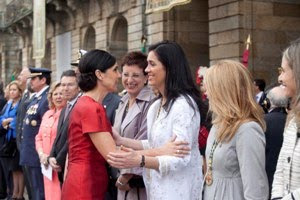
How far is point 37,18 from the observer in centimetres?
2002

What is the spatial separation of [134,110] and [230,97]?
4.68 feet

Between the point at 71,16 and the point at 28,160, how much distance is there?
59.1ft

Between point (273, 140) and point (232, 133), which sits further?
point (273, 140)

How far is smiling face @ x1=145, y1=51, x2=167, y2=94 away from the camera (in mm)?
3615

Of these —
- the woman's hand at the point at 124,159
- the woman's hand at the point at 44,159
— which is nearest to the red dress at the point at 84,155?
the woman's hand at the point at 124,159

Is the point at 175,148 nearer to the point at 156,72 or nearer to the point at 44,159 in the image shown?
the point at 156,72

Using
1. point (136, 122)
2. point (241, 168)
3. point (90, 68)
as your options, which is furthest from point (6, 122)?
point (241, 168)

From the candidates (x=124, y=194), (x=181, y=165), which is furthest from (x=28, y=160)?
(x=181, y=165)

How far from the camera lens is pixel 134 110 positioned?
457cm

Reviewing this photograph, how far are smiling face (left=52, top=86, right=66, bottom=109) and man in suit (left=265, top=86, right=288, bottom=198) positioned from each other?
10.0ft

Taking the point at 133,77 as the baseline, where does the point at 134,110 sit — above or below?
below

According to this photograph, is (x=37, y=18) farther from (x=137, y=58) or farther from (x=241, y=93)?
(x=241, y=93)

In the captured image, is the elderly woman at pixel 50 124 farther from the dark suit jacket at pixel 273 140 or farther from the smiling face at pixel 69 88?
the dark suit jacket at pixel 273 140

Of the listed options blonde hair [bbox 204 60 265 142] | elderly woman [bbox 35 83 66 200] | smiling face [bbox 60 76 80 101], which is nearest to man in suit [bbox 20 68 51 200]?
elderly woman [bbox 35 83 66 200]
